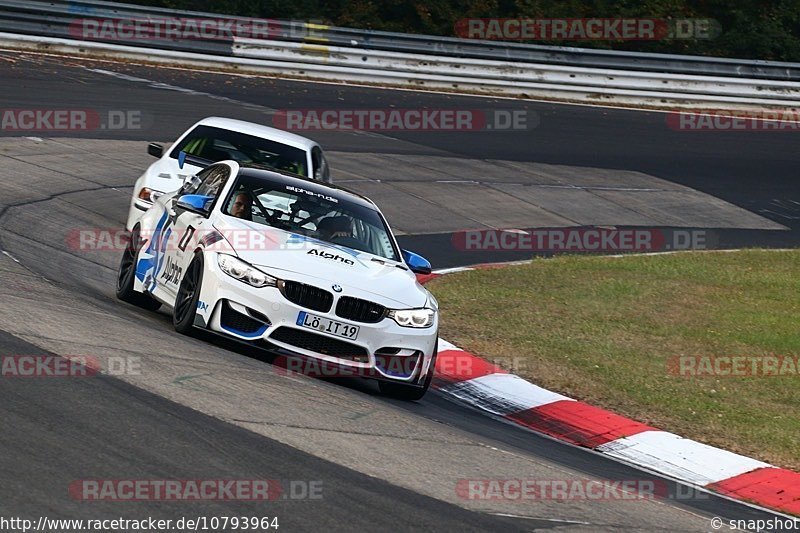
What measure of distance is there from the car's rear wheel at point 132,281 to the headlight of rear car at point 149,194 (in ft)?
7.96

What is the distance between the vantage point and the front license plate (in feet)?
29.5

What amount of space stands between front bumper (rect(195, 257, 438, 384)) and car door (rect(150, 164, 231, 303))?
62cm

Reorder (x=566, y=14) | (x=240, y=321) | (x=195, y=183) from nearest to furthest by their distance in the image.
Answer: (x=240, y=321) → (x=195, y=183) → (x=566, y=14)

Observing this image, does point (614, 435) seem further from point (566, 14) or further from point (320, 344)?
point (566, 14)

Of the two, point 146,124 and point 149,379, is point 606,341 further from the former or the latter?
point 146,124

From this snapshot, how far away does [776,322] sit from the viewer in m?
13.7

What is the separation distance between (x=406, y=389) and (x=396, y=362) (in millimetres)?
335

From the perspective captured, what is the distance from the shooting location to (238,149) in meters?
14.7

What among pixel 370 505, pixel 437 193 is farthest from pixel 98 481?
pixel 437 193

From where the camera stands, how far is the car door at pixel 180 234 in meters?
9.84

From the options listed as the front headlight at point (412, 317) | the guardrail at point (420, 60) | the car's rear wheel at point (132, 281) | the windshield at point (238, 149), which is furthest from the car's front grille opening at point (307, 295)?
the guardrail at point (420, 60)

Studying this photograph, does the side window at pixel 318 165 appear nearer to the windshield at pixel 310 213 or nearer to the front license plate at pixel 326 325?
the windshield at pixel 310 213

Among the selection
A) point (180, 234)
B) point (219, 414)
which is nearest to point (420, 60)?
point (180, 234)

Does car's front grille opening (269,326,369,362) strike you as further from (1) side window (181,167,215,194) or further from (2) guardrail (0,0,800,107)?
(2) guardrail (0,0,800,107)
